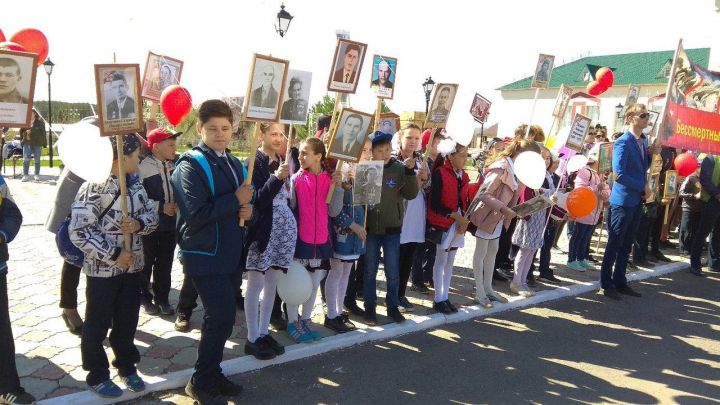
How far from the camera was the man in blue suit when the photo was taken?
6.74 meters

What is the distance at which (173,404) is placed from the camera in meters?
3.75

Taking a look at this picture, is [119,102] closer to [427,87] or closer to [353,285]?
[353,285]

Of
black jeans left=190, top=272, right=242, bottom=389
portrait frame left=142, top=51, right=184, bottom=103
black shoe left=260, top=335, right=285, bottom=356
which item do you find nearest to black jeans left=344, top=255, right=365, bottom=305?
black shoe left=260, top=335, right=285, bottom=356

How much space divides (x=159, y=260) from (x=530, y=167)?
12.8 ft

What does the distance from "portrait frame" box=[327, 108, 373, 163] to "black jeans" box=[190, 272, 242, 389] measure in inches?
57.8

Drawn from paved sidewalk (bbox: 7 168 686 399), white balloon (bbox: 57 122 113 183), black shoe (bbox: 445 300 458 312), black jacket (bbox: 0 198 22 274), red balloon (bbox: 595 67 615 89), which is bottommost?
paved sidewalk (bbox: 7 168 686 399)

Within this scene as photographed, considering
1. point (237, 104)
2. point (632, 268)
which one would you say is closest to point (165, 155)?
point (237, 104)

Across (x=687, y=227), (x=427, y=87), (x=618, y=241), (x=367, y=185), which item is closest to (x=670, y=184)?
(x=687, y=227)

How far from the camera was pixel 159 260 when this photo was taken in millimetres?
5223

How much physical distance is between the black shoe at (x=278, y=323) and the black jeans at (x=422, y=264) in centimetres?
222

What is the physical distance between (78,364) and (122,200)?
1507 mm

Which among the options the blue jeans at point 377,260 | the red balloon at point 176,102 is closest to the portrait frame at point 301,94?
the red balloon at point 176,102

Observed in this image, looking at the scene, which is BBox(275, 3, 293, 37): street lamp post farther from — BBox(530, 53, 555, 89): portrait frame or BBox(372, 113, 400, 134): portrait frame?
BBox(530, 53, 555, 89): portrait frame

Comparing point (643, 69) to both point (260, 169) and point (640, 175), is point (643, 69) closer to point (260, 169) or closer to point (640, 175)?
point (640, 175)
